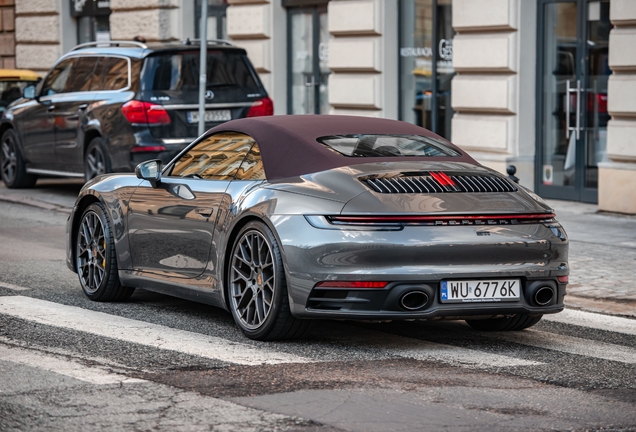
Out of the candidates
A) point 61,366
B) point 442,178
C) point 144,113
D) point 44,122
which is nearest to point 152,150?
point 144,113

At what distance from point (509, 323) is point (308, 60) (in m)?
12.9

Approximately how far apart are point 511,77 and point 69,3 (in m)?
13.0

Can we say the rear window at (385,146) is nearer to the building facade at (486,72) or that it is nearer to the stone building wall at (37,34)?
the building facade at (486,72)

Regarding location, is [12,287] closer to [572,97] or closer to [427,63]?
[572,97]

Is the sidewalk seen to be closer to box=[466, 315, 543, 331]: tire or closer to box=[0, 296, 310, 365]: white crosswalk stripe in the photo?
box=[466, 315, 543, 331]: tire

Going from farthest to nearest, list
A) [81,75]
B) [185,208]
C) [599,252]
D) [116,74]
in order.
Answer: [81,75], [116,74], [599,252], [185,208]

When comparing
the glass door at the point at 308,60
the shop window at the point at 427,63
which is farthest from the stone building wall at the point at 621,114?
the glass door at the point at 308,60

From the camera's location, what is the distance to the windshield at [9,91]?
19938mm

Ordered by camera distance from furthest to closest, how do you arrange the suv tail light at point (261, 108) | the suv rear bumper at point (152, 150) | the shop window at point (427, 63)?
the shop window at point (427, 63)
the suv tail light at point (261, 108)
the suv rear bumper at point (152, 150)

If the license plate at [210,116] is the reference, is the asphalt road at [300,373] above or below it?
below

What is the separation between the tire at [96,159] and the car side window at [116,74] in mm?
661

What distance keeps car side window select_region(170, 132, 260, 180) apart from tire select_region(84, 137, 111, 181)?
7053 mm

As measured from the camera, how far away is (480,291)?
6.80m

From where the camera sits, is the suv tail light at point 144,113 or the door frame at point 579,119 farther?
the door frame at point 579,119
